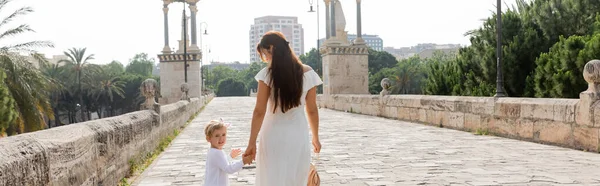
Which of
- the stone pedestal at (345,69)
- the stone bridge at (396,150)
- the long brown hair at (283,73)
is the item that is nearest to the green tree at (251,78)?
the stone pedestal at (345,69)

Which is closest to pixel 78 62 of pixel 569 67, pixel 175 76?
pixel 175 76

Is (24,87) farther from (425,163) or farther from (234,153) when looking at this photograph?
(234,153)

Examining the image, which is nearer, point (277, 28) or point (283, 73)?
point (283, 73)

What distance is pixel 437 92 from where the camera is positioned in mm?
26125

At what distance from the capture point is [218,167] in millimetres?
4012

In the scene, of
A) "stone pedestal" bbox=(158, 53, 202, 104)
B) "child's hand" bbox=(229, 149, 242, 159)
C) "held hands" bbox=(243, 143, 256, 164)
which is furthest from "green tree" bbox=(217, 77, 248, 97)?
"held hands" bbox=(243, 143, 256, 164)

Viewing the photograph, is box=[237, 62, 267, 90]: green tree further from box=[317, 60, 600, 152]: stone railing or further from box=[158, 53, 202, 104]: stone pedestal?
box=[317, 60, 600, 152]: stone railing

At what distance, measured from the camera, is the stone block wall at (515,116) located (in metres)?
8.43

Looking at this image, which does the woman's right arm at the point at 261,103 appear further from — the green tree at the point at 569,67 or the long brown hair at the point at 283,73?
the green tree at the point at 569,67

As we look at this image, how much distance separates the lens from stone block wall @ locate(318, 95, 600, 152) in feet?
27.7

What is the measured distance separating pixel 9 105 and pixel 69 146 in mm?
17154

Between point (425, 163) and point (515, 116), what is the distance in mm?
3607

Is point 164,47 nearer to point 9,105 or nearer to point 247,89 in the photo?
point 9,105

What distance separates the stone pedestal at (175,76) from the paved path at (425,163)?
78.5 feet
